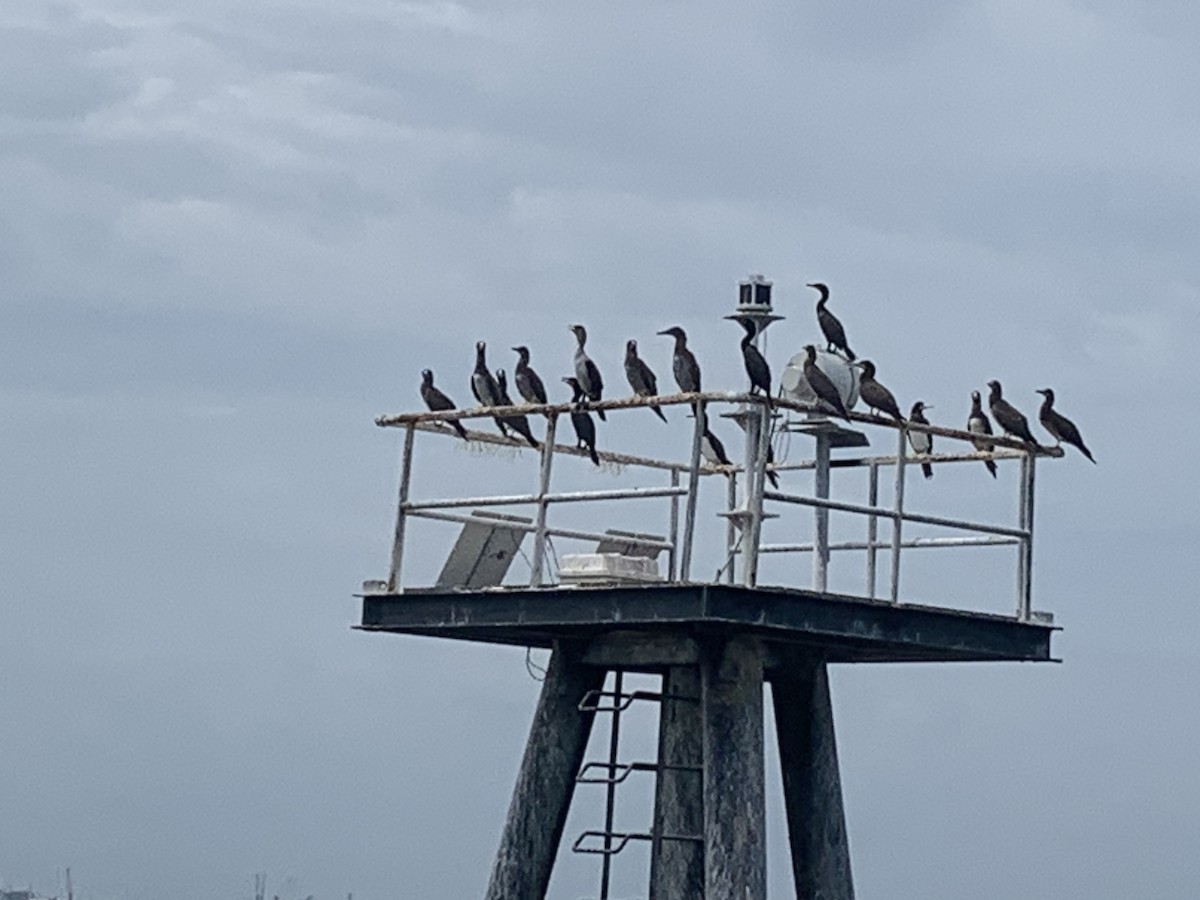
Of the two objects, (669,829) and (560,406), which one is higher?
(560,406)

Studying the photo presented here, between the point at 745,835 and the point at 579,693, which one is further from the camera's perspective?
the point at 579,693

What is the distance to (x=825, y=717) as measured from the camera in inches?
1112

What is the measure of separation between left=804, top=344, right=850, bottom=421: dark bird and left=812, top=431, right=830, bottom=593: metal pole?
94cm

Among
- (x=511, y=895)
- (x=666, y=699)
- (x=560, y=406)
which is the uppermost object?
(x=560, y=406)

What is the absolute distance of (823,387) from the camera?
26766 millimetres

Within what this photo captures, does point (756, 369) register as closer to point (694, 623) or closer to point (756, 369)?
point (756, 369)

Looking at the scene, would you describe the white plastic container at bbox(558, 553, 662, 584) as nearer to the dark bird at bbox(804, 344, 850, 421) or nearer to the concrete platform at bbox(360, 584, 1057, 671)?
the concrete platform at bbox(360, 584, 1057, 671)

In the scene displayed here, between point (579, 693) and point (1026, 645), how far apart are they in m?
3.89

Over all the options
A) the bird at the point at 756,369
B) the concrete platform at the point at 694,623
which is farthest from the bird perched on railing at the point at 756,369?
the concrete platform at the point at 694,623

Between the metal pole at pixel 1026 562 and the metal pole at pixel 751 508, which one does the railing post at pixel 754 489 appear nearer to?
the metal pole at pixel 751 508

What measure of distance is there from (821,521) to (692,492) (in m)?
2.66

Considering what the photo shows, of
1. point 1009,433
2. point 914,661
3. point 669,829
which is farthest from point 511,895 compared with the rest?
point 1009,433

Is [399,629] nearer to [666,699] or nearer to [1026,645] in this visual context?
[666,699]

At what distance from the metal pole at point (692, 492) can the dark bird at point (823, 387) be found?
141cm
